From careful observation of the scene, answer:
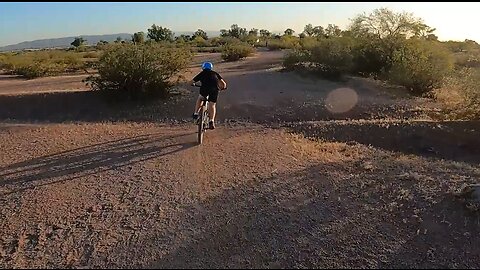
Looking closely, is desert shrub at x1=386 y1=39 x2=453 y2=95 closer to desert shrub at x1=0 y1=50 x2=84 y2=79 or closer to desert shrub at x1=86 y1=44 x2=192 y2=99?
desert shrub at x1=86 y1=44 x2=192 y2=99

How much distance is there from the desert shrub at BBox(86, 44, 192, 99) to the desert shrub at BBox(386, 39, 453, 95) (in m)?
8.59

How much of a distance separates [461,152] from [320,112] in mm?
4203

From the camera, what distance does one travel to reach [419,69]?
17.0 metres

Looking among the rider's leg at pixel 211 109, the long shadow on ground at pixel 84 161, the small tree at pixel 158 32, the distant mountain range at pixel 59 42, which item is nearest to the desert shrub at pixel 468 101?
the rider's leg at pixel 211 109

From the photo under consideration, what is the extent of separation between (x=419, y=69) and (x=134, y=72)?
406 inches

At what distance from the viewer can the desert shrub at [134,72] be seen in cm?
1402

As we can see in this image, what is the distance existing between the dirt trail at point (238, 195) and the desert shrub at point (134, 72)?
6.60 ft

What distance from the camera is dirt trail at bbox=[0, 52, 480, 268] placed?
17.8ft

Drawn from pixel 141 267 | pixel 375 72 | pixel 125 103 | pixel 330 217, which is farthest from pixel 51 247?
pixel 375 72

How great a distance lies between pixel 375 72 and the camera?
20.8m

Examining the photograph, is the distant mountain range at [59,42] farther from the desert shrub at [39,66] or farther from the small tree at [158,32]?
the desert shrub at [39,66]

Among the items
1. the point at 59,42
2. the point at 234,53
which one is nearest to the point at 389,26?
the point at 234,53

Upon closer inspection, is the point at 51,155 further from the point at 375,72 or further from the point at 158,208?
the point at 375,72

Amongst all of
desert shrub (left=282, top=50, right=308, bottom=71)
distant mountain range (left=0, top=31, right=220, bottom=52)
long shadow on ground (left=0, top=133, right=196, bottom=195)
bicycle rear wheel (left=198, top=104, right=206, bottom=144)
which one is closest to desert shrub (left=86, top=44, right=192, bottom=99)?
long shadow on ground (left=0, top=133, right=196, bottom=195)
